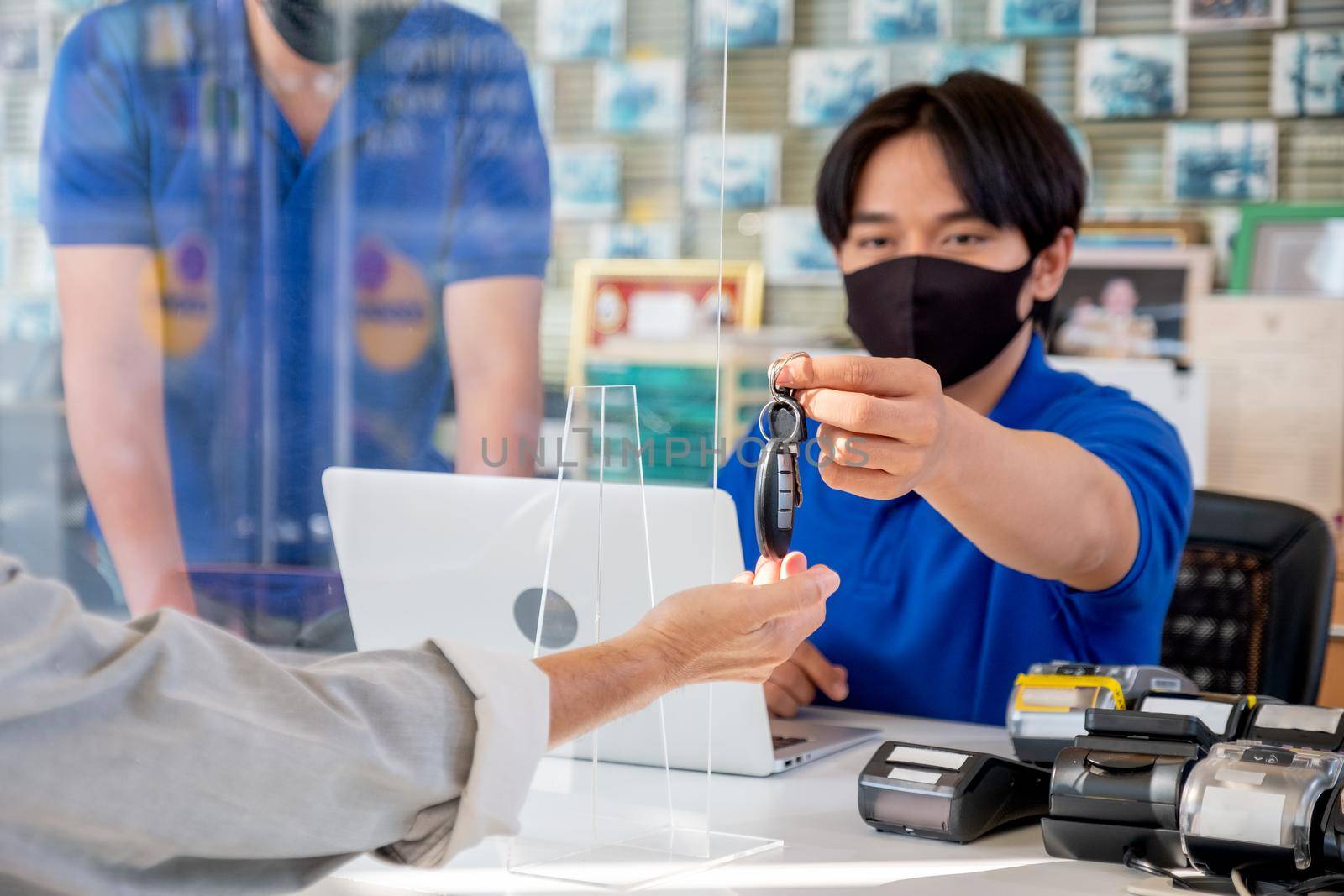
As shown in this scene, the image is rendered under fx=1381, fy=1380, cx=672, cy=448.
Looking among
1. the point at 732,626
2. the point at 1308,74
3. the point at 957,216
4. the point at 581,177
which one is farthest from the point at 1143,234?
the point at 732,626

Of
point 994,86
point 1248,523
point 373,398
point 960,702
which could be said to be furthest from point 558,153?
point 1248,523

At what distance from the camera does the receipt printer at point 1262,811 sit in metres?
0.87

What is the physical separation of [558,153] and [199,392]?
487mm

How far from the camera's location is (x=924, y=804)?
1.05 meters

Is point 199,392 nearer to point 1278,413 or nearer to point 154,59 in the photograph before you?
point 154,59

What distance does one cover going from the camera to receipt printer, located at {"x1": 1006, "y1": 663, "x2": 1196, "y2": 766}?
46.1 inches

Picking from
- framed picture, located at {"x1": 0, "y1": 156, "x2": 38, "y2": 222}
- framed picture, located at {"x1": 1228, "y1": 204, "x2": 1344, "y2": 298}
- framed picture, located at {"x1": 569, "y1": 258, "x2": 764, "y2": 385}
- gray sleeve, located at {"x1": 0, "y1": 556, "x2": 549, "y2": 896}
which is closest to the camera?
gray sleeve, located at {"x1": 0, "y1": 556, "x2": 549, "y2": 896}

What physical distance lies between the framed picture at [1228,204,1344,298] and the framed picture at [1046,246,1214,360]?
0.09m

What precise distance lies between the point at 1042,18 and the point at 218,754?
3.27 meters

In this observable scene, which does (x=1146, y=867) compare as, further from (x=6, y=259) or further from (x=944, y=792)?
(x=6, y=259)

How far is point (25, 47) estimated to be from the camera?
1963mm

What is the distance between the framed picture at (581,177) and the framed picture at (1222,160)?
→ 7.89ft

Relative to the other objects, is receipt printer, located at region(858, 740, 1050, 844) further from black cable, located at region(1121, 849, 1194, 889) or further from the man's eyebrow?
the man's eyebrow

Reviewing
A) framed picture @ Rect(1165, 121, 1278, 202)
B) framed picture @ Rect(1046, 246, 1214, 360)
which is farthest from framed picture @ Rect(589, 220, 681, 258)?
framed picture @ Rect(1165, 121, 1278, 202)
